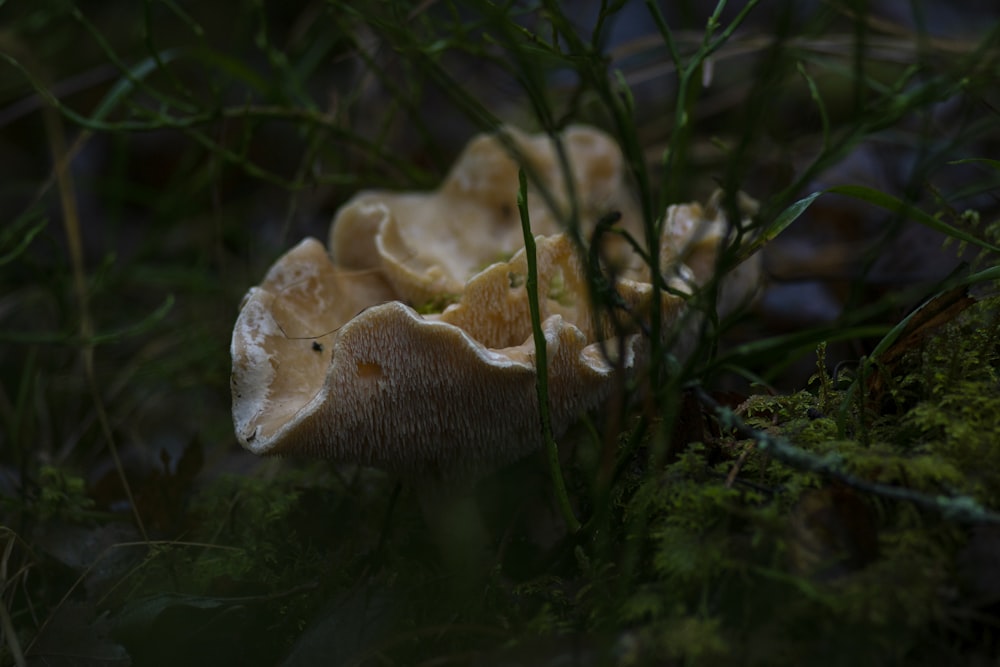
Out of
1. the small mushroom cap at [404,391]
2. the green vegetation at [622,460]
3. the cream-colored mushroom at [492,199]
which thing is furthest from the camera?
the cream-colored mushroom at [492,199]

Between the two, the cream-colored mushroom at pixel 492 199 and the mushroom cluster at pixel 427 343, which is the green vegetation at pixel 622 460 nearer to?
the mushroom cluster at pixel 427 343

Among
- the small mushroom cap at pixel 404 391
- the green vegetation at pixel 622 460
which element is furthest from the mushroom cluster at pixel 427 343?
Answer: the green vegetation at pixel 622 460

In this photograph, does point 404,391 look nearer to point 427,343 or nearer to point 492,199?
point 427,343

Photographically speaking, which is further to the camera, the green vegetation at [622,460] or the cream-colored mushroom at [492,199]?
the cream-colored mushroom at [492,199]

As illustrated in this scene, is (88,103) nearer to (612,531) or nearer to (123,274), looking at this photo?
(123,274)

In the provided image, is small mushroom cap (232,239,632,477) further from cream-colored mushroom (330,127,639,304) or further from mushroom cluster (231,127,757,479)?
cream-colored mushroom (330,127,639,304)

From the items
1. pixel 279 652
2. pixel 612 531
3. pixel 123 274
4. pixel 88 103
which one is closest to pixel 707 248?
pixel 612 531

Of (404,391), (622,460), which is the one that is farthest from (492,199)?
(622,460)
